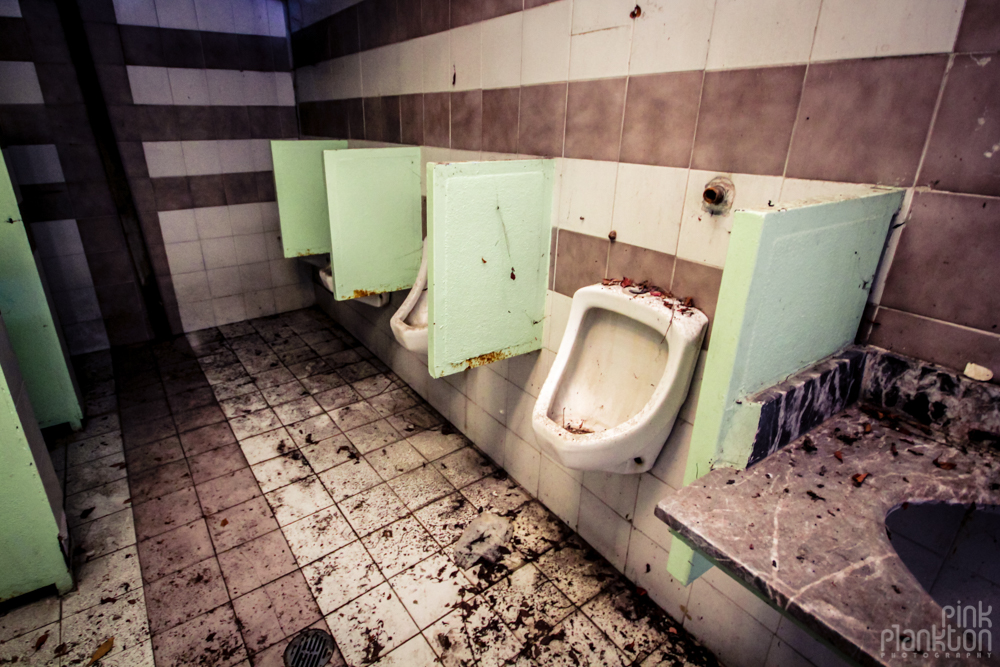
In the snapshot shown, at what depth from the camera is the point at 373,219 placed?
102 inches

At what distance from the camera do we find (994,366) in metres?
1.10

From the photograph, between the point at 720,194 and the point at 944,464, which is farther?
the point at 720,194

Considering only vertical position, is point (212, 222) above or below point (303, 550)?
above

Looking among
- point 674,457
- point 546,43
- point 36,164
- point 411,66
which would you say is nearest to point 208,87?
point 36,164

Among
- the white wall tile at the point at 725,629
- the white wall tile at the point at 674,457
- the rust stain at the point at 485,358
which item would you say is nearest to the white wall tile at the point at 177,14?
the rust stain at the point at 485,358

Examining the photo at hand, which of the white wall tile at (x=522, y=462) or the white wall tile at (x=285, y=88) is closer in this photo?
the white wall tile at (x=522, y=462)

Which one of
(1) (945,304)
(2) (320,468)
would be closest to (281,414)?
(2) (320,468)

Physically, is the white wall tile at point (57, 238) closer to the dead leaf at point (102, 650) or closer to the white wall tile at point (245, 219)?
the white wall tile at point (245, 219)

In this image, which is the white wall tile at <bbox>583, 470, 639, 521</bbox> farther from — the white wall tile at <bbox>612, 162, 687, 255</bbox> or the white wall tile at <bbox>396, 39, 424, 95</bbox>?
the white wall tile at <bbox>396, 39, 424, 95</bbox>

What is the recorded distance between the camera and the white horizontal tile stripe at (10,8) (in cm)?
303

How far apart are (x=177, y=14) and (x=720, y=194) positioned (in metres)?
4.04

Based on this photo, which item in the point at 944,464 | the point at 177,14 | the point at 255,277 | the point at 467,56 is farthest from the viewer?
the point at 255,277

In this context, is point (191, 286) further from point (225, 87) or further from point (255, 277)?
point (225, 87)

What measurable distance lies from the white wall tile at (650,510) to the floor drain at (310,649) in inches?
47.7
